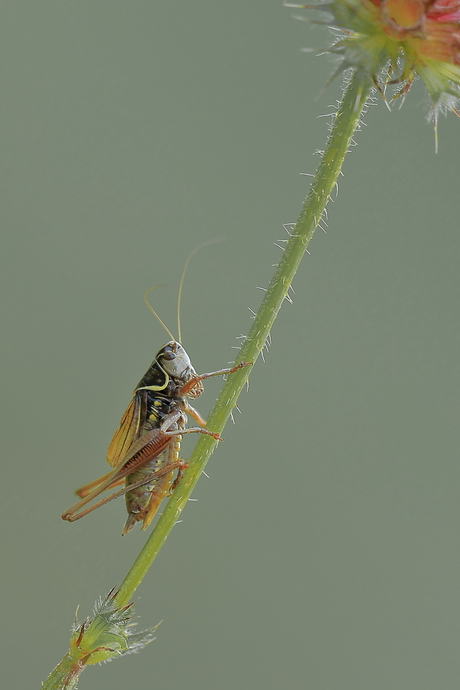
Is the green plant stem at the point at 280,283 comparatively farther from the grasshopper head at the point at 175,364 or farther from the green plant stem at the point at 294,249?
the grasshopper head at the point at 175,364

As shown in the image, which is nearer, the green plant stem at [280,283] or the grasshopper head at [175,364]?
the green plant stem at [280,283]

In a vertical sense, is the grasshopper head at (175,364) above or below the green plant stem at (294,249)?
→ below

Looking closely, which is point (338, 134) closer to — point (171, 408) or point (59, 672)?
point (59, 672)

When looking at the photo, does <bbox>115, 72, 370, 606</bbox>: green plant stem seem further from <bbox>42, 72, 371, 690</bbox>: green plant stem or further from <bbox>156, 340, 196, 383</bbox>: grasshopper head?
<bbox>156, 340, 196, 383</bbox>: grasshopper head

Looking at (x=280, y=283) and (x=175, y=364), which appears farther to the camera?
(x=175, y=364)

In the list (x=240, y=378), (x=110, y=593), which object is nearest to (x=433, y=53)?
(x=240, y=378)

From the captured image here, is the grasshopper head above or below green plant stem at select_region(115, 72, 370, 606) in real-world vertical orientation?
below

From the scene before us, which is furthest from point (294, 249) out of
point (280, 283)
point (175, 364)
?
point (175, 364)

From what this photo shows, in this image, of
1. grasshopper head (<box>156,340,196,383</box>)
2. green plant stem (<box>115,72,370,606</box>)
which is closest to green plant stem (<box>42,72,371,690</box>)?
green plant stem (<box>115,72,370,606</box>)

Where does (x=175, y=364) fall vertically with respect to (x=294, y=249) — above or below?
below

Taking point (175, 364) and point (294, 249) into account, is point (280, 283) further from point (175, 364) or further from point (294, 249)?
point (175, 364)

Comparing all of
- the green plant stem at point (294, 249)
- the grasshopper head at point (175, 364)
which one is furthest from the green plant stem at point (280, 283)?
the grasshopper head at point (175, 364)
